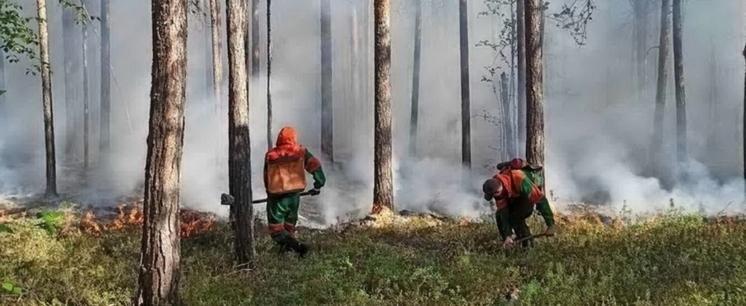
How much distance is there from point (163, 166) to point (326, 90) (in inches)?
889

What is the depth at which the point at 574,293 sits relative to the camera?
5996 mm

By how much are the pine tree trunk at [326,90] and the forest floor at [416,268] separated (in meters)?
16.1

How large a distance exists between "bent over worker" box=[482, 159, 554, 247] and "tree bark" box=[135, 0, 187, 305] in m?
3.75

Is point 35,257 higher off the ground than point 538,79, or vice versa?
point 538,79

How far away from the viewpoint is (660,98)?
963 inches

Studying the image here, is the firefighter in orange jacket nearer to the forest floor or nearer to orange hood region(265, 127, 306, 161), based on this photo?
orange hood region(265, 127, 306, 161)

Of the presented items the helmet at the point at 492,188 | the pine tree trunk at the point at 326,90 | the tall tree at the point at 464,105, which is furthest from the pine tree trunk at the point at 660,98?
the helmet at the point at 492,188

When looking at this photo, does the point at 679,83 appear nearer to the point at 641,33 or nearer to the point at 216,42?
the point at 216,42

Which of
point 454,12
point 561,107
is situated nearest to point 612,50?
point 561,107

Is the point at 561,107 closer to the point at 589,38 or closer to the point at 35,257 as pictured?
the point at 589,38

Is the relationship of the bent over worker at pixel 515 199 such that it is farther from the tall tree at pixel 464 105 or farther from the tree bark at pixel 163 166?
the tall tree at pixel 464 105

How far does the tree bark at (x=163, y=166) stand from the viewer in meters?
5.58

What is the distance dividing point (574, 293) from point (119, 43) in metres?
42.8

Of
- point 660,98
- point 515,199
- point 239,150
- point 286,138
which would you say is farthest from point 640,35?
point 239,150
